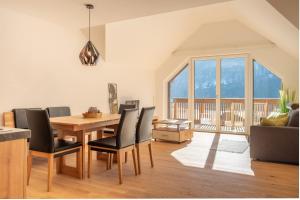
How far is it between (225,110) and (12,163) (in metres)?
6.19

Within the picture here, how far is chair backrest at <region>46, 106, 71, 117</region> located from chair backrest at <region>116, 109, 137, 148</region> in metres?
1.70

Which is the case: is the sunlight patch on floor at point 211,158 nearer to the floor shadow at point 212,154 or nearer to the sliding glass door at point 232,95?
the floor shadow at point 212,154

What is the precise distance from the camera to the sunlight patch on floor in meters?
3.63

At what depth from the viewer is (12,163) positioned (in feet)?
4.99

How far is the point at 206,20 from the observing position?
671 centimetres

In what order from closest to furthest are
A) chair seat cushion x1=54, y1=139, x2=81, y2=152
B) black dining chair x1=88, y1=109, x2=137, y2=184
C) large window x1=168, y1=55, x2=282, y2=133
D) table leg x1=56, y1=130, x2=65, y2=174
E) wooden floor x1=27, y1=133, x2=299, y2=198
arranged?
1. wooden floor x1=27, y1=133, x2=299, y2=198
2. chair seat cushion x1=54, y1=139, x2=81, y2=152
3. black dining chair x1=88, y1=109, x2=137, y2=184
4. table leg x1=56, y1=130, x2=65, y2=174
5. large window x1=168, y1=55, x2=282, y2=133

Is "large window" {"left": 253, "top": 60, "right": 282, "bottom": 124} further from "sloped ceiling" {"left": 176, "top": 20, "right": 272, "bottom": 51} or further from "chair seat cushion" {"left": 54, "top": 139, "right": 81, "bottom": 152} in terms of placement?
"chair seat cushion" {"left": 54, "top": 139, "right": 81, "bottom": 152}

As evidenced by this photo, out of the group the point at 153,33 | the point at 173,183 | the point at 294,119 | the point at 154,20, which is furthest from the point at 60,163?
the point at 153,33

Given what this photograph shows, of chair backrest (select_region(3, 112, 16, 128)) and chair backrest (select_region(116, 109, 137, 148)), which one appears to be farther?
chair backrest (select_region(3, 112, 16, 128))

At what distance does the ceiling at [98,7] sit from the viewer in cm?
346

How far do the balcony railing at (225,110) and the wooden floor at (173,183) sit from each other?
3111 mm

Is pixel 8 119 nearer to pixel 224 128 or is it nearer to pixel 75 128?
pixel 75 128

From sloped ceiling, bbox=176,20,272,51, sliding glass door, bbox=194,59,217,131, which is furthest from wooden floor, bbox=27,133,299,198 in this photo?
sloped ceiling, bbox=176,20,272,51

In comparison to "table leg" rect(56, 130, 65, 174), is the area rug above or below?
below
